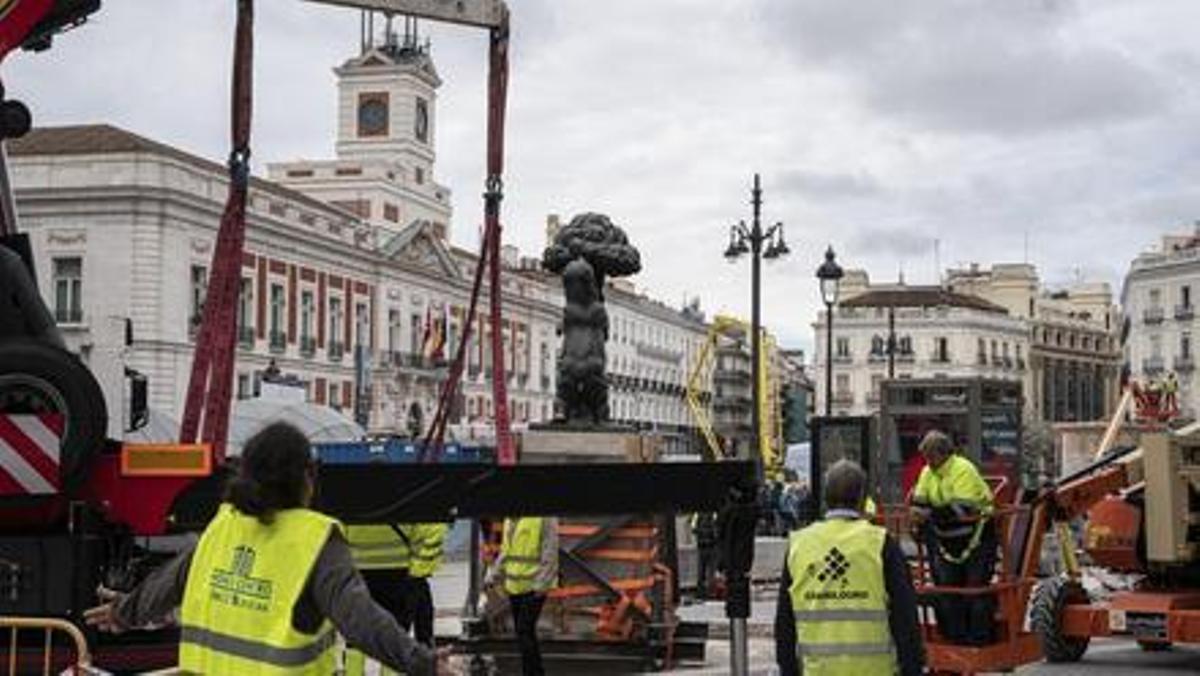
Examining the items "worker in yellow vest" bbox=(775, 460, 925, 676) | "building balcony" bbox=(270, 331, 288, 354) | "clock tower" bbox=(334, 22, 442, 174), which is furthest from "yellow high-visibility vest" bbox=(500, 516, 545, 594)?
"clock tower" bbox=(334, 22, 442, 174)

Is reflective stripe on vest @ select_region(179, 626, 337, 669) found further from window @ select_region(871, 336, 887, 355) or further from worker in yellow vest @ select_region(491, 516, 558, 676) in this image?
window @ select_region(871, 336, 887, 355)

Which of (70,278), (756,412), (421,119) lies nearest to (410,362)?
(421,119)

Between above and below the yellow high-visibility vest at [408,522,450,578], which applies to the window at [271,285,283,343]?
above

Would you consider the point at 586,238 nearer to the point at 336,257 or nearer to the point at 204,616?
the point at 204,616

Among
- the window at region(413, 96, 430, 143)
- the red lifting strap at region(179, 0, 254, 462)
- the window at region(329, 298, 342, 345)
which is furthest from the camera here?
the window at region(413, 96, 430, 143)

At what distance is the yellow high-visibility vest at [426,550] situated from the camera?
1007cm

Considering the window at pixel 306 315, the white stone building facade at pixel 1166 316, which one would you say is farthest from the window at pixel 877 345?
the window at pixel 306 315

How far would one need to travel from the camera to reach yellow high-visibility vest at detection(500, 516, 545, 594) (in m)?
11.0

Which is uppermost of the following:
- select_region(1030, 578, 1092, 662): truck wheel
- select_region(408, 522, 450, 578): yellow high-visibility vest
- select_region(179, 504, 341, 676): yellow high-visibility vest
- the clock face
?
the clock face

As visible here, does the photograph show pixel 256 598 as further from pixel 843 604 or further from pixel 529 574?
pixel 529 574

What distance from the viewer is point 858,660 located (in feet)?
22.2

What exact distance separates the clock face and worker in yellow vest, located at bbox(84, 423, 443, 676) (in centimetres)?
8895

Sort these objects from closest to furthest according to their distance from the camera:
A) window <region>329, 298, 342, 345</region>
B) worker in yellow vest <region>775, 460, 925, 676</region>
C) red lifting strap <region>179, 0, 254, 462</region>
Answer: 1. worker in yellow vest <region>775, 460, 925, 676</region>
2. red lifting strap <region>179, 0, 254, 462</region>
3. window <region>329, 298, 342, 345</region>

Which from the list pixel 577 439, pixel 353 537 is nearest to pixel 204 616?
pixel 353 537
